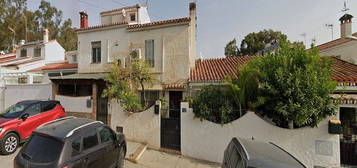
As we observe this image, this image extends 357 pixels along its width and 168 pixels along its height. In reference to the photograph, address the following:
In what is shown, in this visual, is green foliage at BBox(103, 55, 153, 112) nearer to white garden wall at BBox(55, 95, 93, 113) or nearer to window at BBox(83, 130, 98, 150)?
white garden wall at BBox(55, 95, 93, 113)

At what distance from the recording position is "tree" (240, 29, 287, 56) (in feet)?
93.1

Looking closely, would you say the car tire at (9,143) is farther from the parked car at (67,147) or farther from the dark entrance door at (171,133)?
the dark entrance door at (171,133)

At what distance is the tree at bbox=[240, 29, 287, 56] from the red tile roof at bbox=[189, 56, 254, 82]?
18.4 m

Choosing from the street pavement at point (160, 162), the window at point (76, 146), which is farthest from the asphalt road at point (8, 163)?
the window at point (76, 146)

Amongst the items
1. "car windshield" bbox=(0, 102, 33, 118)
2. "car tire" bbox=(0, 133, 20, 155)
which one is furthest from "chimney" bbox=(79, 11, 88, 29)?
"car tire" bbox=(0, 133, 20, 155)

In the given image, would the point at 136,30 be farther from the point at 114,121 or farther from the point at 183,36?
the point at 114,121

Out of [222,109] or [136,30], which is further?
[136,30]

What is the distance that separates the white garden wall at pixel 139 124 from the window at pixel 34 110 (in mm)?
2941

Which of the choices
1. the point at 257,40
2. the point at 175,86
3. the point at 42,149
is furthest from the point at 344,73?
the point at 257,40

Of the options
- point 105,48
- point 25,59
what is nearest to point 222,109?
point 105,48

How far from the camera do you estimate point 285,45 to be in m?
6.24

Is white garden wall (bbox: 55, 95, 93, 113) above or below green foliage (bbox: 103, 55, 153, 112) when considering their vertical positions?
below

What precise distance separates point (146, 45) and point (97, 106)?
16.0ft

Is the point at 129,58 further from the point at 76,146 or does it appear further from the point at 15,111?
the point at 76,146
